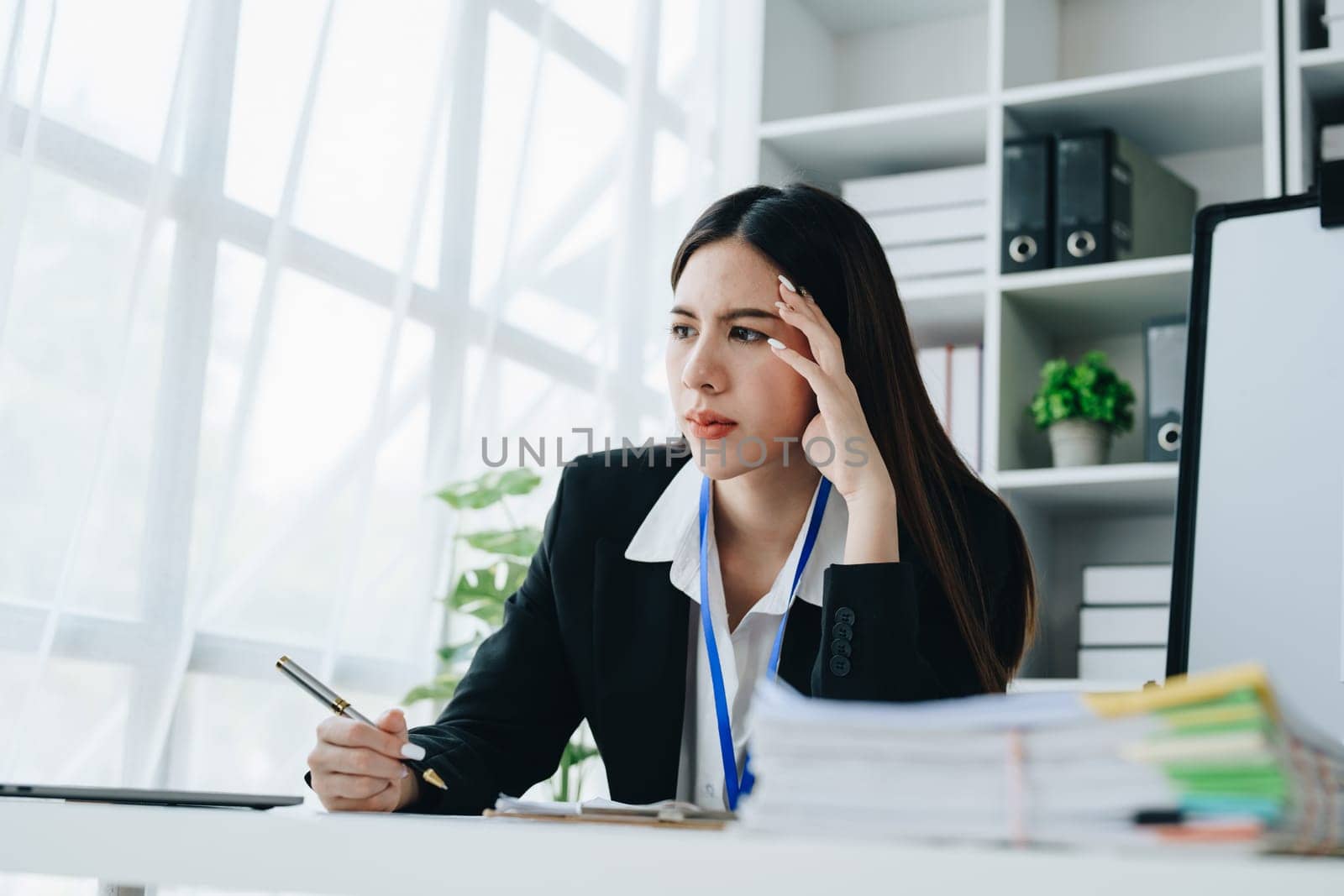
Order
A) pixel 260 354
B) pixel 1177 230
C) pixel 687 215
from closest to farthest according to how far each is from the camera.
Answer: pixel 260 354, pixel 1177 230, pixel 687 215

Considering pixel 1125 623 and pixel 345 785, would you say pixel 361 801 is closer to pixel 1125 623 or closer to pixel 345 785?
pixel 345 785

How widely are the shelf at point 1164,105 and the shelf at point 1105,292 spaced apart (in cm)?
31

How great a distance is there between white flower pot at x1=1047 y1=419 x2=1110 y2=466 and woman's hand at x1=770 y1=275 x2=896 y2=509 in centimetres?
137

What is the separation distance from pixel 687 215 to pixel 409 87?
3.31 ft

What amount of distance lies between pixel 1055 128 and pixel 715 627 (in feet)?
6.59

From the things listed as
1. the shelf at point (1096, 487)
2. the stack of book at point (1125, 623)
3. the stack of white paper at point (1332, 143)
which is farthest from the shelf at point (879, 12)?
the stack of book at point (1125, 623)

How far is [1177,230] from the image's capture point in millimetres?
3057

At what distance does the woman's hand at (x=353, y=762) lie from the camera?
3.46ft

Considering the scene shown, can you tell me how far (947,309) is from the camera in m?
3.08

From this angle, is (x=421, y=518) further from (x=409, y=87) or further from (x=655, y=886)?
(x=655, y=886)

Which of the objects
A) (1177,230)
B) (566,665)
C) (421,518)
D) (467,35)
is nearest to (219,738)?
(421,518)

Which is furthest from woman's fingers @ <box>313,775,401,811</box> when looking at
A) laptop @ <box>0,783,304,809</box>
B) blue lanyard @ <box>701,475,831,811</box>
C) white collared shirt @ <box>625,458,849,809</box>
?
white collared shirt @ <box>625,458,849,809</box>

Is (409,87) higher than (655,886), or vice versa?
(409,87)

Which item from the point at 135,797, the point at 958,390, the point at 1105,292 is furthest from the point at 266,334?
the point at 1105,292
